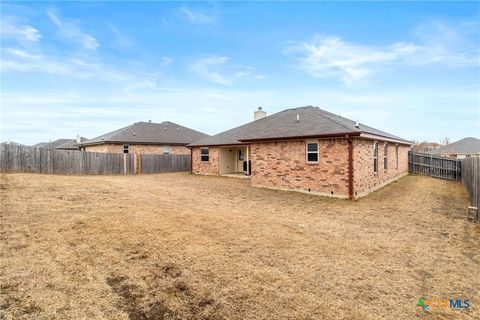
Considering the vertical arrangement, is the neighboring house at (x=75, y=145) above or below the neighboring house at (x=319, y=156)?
above

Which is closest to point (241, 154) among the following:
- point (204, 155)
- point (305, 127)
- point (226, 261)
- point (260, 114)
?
point (204, 155)

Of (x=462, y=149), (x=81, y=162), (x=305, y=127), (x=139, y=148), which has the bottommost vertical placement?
(x=81, y=162)

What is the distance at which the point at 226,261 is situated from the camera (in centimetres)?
498

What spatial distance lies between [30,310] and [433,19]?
1867 centimetres

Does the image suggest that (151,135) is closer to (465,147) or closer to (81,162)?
(81,162)

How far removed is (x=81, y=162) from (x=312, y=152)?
18.2 meters

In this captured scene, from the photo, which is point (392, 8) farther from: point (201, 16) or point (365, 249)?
point (365, 249)

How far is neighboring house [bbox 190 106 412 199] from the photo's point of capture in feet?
40.2

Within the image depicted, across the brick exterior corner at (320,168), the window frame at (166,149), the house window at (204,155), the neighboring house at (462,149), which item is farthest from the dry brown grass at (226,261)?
the neighboring house at (462,149)

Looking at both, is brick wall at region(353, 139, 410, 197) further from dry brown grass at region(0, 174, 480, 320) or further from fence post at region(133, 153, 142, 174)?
fence post at region(133, 153, 142, 174)

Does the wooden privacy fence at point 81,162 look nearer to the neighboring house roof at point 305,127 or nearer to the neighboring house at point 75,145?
the neighboring house roof at point 305,127

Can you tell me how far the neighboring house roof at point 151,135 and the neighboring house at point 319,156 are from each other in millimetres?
15427

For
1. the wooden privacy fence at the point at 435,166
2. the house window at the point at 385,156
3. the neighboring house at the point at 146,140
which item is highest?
the neighboring house at the point at 146,140

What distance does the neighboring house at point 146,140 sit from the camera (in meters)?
27.5
